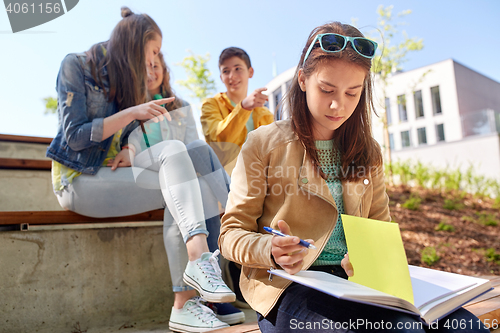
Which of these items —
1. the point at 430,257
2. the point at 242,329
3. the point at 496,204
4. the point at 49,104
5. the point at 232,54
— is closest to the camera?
the point at 242,329

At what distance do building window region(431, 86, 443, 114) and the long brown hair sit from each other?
2384 centimetres

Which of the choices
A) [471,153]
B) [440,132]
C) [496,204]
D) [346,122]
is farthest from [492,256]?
[440,132]

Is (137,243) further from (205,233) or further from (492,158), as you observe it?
(492,158)

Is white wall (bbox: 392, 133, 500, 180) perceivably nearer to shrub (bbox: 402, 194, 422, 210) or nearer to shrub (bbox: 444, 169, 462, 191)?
shrub (bbox: 444, 169, 462, 191)

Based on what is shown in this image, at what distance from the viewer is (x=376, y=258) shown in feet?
3.11

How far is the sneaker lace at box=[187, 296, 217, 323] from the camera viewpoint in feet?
4.96

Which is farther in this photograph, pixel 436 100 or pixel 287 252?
pixel 436 100

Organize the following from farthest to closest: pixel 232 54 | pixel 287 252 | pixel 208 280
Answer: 1. pixel 232 54
2. pixel 208 280
3. pixel 287 252

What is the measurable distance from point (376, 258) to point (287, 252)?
259 mm

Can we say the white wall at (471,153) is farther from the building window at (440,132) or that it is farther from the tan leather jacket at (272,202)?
the tan leather jacket at (272,202)

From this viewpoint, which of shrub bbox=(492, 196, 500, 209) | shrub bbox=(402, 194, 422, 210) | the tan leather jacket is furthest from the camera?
shrub bbox=(492, 196, 500, 209)

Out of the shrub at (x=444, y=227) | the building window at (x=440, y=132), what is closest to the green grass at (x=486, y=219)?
the shrub at (x=444, y=227)

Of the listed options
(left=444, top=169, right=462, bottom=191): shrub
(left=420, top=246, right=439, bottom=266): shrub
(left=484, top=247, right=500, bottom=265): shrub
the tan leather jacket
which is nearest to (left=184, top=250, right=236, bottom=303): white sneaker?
the tan leather jacket

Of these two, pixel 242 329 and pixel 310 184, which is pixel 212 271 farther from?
pixel 310 184
